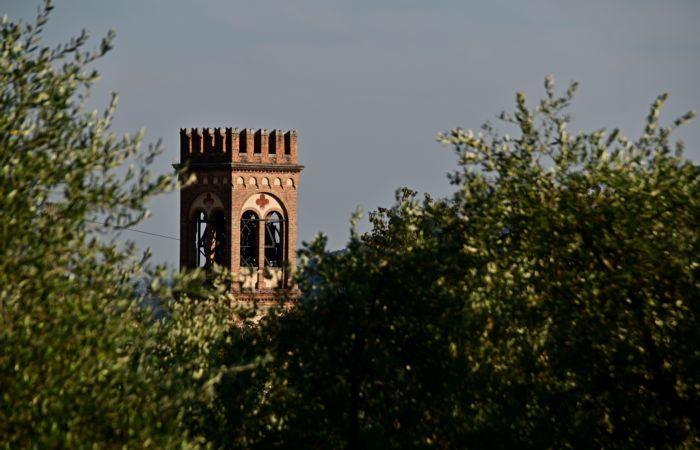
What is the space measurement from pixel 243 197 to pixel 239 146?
2.89 m

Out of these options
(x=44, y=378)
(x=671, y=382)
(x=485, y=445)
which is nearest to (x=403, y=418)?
(x=485, y=445)

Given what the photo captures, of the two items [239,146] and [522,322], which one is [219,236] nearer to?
[239,146]

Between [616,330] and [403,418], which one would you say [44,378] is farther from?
[616,330]

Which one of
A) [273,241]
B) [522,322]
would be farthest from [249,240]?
[522,322]

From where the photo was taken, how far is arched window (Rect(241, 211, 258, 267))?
2638 inches

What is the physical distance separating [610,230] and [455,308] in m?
2.74

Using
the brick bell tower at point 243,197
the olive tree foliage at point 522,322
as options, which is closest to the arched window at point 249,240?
the brick bell tower at point 243,197

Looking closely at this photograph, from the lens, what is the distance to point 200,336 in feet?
77.2

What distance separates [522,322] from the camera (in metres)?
20.9

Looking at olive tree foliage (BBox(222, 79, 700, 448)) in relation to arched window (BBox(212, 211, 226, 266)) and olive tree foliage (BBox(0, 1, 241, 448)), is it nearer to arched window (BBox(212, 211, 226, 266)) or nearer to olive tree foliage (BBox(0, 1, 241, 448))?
olive tree foliage (BBox(0, 1, 241, 448))

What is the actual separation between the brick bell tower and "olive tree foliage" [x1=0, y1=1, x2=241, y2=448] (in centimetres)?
4857

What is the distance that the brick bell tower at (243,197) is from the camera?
67188mm

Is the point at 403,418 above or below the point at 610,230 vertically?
below

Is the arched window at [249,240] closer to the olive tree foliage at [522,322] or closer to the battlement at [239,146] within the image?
the battlement at [239,146]
